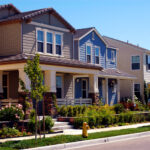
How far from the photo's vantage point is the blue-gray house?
27.4 m

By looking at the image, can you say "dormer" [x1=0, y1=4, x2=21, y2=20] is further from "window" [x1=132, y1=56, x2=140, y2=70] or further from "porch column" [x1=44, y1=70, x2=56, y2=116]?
"window" [x1=132, y1=56, x2=140, y2=70]

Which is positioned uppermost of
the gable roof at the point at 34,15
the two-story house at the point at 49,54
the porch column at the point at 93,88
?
the gable roof at the point at 34,15

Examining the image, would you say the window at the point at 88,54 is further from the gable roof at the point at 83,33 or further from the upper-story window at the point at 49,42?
the upper-story window at the point at 49,42

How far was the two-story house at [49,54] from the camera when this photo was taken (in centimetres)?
1989

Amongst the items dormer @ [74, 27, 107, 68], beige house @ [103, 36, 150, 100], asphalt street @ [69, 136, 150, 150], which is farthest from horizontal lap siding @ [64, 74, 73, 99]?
beige house @ [103, 36, 150, 100]

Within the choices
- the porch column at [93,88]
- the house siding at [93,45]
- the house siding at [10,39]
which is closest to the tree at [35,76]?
the house siding at [10,39]

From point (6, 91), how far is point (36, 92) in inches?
381

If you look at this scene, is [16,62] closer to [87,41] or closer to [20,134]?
[20,134]

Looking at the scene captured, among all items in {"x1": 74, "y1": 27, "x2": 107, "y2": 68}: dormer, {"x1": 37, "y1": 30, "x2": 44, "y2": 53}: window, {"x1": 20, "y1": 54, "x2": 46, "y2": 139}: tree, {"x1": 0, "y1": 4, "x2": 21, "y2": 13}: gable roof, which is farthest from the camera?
{"x1": 74, "y1": 27, "x2": 107, "y2": 68}: dormer

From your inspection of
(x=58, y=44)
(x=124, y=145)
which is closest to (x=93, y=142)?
(x=124, y=145)

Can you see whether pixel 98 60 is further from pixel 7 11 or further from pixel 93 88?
pixel 7 11

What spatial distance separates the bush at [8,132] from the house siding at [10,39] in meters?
6.47

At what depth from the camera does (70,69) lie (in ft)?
71.1

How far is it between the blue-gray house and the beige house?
17.4ft
